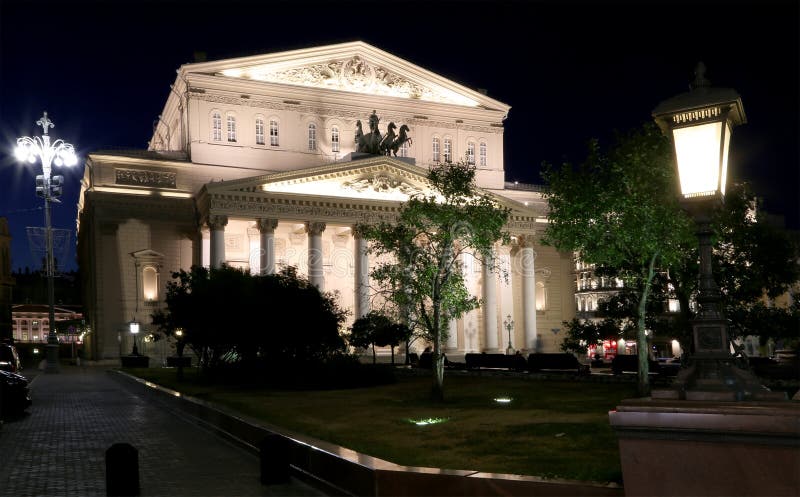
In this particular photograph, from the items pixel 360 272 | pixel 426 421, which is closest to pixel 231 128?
pixel 360 272

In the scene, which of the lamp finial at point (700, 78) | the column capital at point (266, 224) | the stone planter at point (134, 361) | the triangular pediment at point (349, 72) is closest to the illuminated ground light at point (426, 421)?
the lamp finial at point (700, 78)

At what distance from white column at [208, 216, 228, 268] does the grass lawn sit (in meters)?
26.1

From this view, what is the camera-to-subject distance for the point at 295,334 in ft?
109

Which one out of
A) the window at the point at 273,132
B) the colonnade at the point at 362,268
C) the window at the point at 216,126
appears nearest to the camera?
the colonnade at the point at 362,268

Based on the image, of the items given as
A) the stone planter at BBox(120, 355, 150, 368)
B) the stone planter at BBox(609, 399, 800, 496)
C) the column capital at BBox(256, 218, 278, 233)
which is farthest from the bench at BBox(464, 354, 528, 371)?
the stone planter at BBox(609, 399, 800, 496)

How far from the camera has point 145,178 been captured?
195 feet

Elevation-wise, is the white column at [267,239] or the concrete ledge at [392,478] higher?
the white column at [267,239]

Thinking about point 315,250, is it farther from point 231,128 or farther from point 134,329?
point 134,329

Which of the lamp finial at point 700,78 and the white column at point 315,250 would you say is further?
the white column at point 315,250

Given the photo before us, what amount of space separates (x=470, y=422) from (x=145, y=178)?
48.0 m

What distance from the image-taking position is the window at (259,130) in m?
62.5

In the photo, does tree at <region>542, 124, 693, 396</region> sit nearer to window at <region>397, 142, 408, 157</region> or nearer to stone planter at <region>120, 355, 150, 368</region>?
stone planter at <region>120, 355, 150, 368</region>

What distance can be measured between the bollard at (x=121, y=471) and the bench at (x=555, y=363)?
26.5 meters

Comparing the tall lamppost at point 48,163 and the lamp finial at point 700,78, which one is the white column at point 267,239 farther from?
the lamp finial at point 700,78
